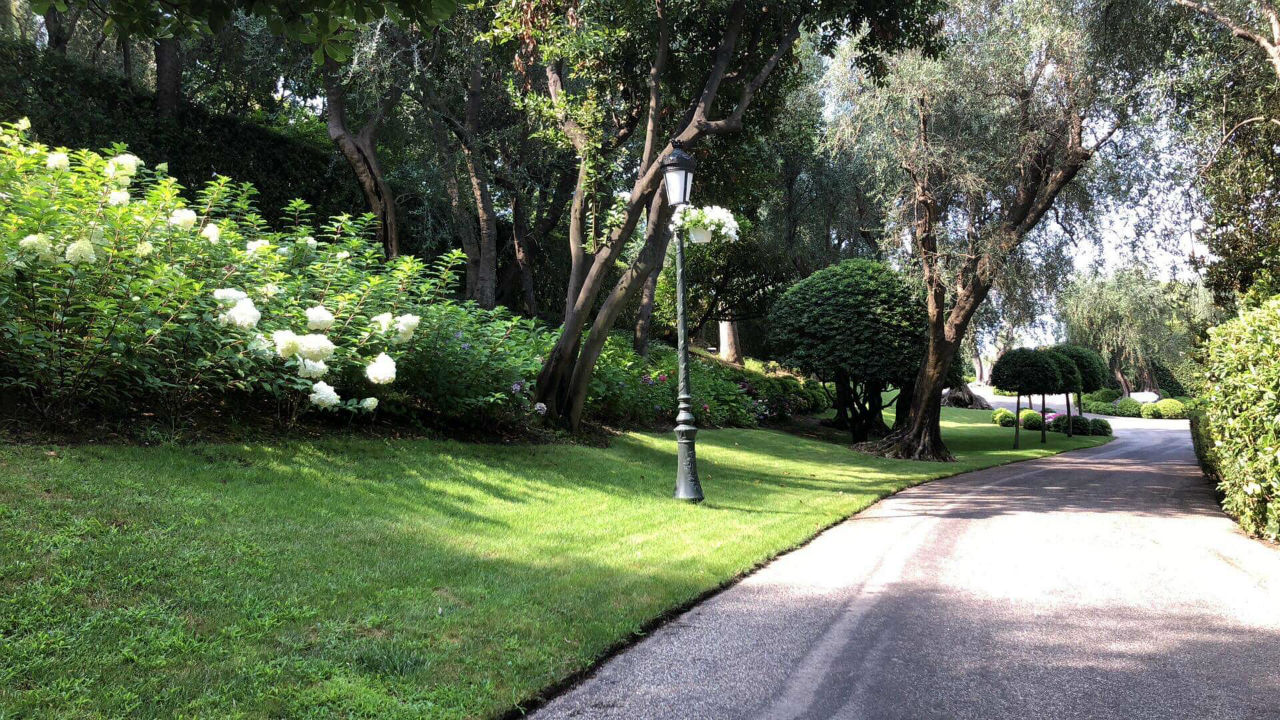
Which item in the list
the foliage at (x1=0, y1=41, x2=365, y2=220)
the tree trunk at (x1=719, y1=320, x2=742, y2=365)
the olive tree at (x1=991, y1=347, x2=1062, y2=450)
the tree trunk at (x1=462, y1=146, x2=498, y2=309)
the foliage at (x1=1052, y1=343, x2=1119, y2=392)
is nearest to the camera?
the foliage at (x1=0, y1=41, x2=365, y2=220)

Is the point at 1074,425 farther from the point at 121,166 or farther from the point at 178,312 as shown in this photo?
the point at 121,166

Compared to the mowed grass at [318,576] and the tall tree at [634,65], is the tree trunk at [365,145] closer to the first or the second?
the tall tree at [634,65]

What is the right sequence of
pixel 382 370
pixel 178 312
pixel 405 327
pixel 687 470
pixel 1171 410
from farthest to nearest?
1. pixel 1171 410
2. pixel 687 470
3. pixel 405 327
4. pixel 382 370
5. pixel 178 312

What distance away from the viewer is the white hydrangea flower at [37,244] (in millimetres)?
4289

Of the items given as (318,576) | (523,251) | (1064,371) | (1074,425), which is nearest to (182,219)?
(318,576)

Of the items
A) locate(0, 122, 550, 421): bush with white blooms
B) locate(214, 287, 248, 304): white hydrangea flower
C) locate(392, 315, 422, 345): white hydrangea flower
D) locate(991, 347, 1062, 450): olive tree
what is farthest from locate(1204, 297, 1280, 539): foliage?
locate(991, 347, 1062, 450): olive tree

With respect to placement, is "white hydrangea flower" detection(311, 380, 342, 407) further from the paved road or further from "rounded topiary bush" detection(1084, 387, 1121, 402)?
"rounded topiary bush" detection(1084, 387, 1121, 402)

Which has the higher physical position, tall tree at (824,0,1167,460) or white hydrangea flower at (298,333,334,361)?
tall tree at (824,0,1167,460)

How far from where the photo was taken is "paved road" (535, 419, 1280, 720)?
296cm

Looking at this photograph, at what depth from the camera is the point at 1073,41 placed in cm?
1120

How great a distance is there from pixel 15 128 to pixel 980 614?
803cm

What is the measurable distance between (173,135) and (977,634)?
46.6 feet

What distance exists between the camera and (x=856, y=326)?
16.8m

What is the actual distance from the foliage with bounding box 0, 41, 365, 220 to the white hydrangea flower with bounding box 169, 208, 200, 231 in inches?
186
